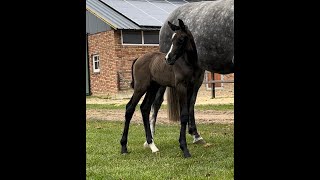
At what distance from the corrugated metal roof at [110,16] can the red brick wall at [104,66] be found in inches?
20.5

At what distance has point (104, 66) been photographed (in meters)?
21.3

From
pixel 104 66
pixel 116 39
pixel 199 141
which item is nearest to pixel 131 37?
pixel 116 39

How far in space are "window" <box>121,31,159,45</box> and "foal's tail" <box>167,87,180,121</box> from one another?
12.9 meters

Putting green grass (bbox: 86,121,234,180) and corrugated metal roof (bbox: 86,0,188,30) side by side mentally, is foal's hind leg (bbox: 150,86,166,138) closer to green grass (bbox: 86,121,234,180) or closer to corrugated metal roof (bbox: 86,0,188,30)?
green grass (bbox: 86,121,234,180)

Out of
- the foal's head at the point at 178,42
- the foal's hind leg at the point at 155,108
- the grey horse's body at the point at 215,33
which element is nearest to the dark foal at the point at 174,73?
the foal's head at the point at 178,42

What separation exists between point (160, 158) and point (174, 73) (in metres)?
1.02

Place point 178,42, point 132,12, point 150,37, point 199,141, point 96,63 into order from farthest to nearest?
point 96,63 → point 132,12 → point 150,37 → point 199,141 → point 178,42

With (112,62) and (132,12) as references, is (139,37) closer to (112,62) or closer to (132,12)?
(132,12)

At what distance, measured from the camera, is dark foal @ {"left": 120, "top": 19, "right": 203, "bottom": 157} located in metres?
5.36

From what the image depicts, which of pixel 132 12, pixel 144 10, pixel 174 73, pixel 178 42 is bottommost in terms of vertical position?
pixel 174 73

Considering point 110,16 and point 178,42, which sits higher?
point 110,16
